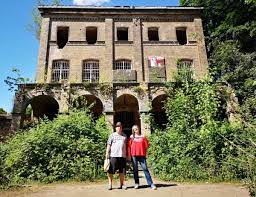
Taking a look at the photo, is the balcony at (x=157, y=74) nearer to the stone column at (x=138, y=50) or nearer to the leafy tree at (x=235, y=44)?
the stone column at (x=138, y=50)

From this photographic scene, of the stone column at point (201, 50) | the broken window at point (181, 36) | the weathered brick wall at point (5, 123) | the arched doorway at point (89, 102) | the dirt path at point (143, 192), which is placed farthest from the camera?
the broken window at point (181, 36)

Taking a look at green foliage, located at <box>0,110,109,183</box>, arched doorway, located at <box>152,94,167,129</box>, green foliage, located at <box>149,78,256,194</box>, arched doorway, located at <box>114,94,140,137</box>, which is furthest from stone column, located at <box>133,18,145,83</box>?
green foliage, located at <box>0,110,109,183</box>

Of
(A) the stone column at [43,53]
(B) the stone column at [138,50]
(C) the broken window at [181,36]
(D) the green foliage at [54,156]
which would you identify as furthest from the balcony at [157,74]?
(D) the green foliage at [54,156]

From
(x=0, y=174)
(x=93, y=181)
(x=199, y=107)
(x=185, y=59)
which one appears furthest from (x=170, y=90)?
(x=0, y=174)

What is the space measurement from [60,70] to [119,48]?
16.5ft

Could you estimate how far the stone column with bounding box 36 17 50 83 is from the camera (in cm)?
2286

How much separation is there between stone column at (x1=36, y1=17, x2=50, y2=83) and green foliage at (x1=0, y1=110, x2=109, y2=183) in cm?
1179

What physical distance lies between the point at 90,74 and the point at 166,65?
238 inches

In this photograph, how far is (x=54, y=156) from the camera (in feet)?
34.8

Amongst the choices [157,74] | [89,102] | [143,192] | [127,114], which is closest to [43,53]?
[89,102]

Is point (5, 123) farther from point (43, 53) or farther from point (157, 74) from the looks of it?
point (157, 74)

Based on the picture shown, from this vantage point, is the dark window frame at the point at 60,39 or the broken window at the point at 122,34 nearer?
the dark window frame at the point at 60,39

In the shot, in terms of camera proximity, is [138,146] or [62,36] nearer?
[138,146]

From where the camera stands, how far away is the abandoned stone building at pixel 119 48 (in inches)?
889
